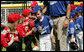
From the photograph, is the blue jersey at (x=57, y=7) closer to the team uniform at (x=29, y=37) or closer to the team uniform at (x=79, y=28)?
the team uniform at (x=29, y=37)

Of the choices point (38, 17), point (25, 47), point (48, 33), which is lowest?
point (25, 47)

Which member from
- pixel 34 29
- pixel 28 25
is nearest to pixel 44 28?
pixel 34 29

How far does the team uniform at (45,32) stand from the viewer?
4.47 metres

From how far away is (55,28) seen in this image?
4.52 m

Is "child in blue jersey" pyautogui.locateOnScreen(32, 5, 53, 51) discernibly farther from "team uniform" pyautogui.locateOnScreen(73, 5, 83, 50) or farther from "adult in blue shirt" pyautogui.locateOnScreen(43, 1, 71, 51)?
"team uniform" pyautogui.locateOnScreen(73, 5, 83, 50)

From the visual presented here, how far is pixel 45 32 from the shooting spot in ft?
14.8

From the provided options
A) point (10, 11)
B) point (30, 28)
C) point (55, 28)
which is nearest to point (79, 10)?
point (55, 28)

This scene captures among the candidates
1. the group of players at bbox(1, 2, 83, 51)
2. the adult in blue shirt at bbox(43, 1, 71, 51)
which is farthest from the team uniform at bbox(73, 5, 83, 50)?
the adult in blue shirt at bbox(43, 1, 71, 51)

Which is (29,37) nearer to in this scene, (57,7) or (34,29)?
(34,29)

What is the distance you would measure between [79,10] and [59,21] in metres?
0.96

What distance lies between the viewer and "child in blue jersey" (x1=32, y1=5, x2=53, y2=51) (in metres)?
4.48

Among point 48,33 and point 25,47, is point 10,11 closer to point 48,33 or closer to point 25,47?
point 25,47

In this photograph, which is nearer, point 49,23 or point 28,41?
point 49,23

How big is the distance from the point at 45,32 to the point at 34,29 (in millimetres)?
366
